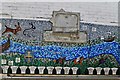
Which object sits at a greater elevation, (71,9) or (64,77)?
(71,9)

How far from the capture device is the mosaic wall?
9805 millimetres

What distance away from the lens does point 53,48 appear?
9883 mm

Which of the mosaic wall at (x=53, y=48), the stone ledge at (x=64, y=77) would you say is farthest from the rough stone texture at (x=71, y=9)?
the stone ledge at (x=64, y=77)

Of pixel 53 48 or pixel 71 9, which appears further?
pixel 53 48

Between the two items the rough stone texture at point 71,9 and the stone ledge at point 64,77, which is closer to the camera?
the rough stone texture at point 71,9

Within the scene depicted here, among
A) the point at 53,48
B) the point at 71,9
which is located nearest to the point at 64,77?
the point at 53,48

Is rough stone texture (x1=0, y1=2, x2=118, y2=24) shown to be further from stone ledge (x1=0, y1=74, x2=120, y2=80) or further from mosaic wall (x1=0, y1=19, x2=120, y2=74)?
stone ledge (x1=0, y1=74, x2=120, y2=80)

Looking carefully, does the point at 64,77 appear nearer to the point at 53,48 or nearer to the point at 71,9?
the point at 53,48

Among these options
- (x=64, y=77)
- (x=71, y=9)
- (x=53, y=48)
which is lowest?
(x=64, y=77)

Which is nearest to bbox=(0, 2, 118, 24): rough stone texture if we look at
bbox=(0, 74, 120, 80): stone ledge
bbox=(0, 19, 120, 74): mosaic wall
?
bbox=(0, 19, 120, 74): mosaic wall

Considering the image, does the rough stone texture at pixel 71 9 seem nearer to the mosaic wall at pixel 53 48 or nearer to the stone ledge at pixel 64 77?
the mosaic wall at pixel 53 48

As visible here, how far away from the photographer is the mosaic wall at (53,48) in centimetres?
980

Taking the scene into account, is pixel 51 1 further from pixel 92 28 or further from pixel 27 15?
pixel 92 28

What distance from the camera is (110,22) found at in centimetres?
997
